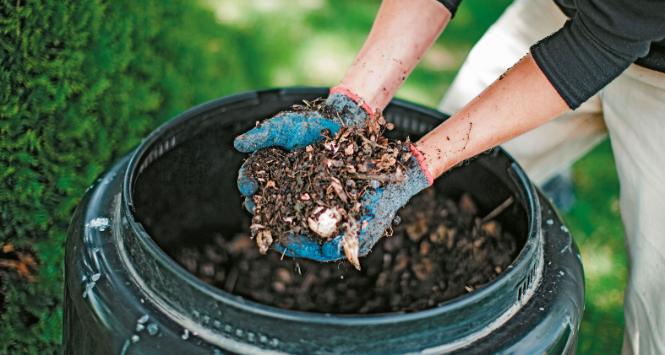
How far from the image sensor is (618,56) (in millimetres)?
1243

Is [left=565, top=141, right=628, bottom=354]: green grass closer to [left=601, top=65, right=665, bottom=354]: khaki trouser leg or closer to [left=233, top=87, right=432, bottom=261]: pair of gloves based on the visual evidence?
[left=601, top=65, right=665, bottom=354]: khaki trouser leg

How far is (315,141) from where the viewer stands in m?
1.48

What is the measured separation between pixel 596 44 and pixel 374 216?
51 centimetres

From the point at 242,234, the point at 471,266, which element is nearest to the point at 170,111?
Answer: the point at 242,234

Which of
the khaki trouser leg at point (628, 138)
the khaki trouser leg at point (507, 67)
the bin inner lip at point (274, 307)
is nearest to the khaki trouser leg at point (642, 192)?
the khaki trouser leg at point (628, 138)

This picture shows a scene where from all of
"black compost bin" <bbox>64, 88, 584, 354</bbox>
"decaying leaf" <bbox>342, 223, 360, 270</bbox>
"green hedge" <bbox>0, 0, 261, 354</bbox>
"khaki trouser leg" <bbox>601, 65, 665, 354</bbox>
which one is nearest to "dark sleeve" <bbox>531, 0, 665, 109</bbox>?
"black compost bin" <bbox>64, 88, 584, 354</bbox>

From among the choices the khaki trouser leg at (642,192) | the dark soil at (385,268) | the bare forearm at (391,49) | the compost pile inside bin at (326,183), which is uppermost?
the bare forearm at (391,49)

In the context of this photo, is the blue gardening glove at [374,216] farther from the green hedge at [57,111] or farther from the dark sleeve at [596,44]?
the green hedge at [57,111]

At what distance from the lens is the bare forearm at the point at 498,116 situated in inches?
51.5

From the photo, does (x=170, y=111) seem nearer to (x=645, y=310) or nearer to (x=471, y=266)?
(x=471, y=266)

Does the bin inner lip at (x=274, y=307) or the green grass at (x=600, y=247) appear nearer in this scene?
the bin inner lip at (x=274, y=307)

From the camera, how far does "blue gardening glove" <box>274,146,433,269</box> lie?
1.30 m

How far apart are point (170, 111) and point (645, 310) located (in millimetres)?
1550

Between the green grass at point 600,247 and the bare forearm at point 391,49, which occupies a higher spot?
the bare forearm at point 391,49
